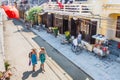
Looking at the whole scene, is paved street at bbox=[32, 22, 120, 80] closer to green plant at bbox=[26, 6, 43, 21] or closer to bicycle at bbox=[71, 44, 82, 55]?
bicycle at bbox=[71, 44, 82, 55]

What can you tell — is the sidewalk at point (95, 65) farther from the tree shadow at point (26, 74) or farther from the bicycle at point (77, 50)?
the tree shadow at point (26, 74)

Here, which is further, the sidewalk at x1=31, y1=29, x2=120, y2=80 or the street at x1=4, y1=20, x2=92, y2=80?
the street at x1=4, y1=20, x2=92, y2=80

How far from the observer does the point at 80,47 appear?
21.2 meters

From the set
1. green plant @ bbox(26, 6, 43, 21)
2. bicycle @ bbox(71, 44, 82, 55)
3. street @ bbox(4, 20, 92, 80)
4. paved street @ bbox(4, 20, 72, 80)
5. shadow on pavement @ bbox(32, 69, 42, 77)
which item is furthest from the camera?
green plant @ bbox(26, 6, 43, 21)

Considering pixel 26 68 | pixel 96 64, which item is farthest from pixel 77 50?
pixel 26 68

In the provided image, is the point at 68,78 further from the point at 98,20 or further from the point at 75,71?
the point at 98,20

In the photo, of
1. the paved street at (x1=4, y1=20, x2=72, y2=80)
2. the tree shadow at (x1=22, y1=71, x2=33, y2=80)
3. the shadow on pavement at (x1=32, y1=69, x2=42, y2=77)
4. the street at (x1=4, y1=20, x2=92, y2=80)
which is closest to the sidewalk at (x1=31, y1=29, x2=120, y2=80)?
the street at (x1=4, y1=20, x2=92, y2=80)

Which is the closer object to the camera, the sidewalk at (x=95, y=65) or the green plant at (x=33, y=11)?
the sidewalk at (x=95, y=65)

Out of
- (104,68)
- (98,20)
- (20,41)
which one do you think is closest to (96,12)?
(98,20)

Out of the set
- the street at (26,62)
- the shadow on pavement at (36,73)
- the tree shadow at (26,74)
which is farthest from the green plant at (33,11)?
the tree shadow at (26,74)

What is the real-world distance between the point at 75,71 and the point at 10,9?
20.6 feet

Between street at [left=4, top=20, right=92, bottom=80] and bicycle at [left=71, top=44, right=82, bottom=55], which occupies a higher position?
bicycle at [left=71, top=44, right=82, bottom=55]

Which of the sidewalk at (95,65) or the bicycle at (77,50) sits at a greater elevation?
the bicycle at (77,50)

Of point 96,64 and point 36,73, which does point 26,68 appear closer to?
point 36,73
